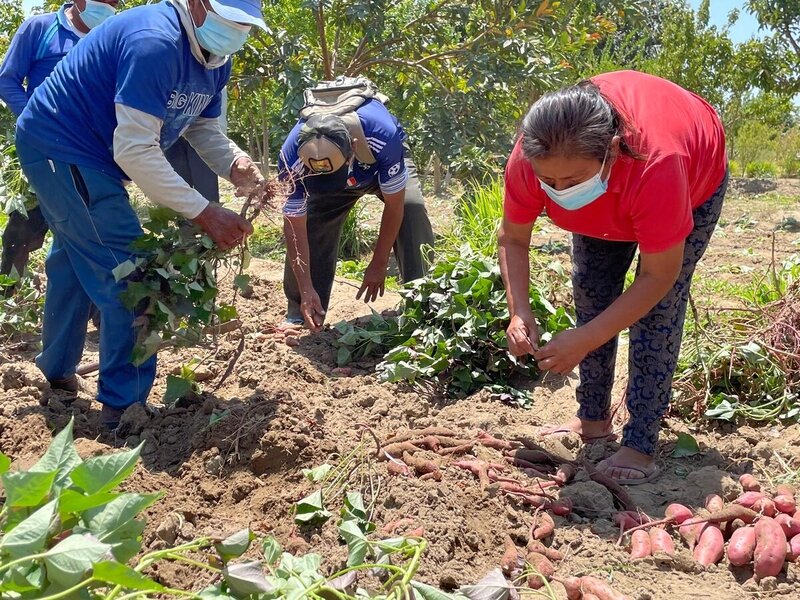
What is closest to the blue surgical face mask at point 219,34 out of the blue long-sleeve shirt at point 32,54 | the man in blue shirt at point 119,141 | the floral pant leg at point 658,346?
the man in blue shirt at point 119,141

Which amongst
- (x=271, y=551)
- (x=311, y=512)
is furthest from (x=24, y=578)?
(x=311, y=512)

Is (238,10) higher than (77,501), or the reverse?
(238,10)

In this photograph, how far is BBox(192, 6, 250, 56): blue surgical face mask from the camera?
3.06 metres

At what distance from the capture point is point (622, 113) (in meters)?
2.57

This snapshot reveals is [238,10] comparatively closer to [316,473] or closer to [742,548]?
[316,473]

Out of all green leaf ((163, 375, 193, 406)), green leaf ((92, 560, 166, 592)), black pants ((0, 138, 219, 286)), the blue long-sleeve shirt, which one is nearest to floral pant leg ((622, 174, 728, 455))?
green leaf ((163, 375, 193, 406))

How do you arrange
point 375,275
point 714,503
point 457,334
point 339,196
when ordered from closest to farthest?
point 714,503
point 457,334
point 375,275
point 339,196

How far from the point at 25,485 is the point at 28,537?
4.1 inches

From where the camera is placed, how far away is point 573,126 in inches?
96.3

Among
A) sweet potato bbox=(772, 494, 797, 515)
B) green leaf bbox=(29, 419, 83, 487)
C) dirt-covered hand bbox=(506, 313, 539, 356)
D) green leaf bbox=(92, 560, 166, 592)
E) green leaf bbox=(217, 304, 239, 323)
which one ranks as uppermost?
green leaf bbox=(29, 419, 83, 487)

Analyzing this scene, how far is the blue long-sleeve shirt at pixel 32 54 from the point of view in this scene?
4.24m

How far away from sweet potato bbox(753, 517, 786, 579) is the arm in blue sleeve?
148 inches

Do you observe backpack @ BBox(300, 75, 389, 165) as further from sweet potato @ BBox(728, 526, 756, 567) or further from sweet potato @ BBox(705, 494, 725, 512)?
sweet potato @ BBox(728, 526, 756, 567)

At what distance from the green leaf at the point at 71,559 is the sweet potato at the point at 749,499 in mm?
2115
